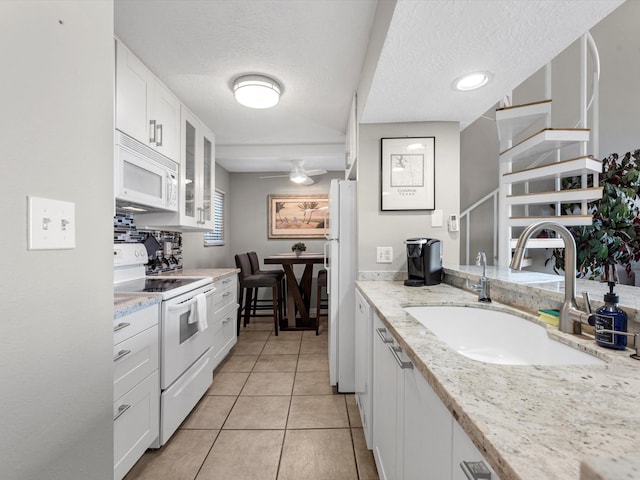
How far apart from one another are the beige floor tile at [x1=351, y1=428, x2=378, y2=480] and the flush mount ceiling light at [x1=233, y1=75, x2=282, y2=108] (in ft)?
7.78

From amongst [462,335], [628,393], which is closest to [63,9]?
[628,393]

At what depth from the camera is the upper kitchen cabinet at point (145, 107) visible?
178 cm

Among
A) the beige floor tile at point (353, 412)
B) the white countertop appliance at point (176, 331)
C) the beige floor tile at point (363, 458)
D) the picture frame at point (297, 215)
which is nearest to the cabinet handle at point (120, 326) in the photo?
the white countertop appliance at point (176, 331)

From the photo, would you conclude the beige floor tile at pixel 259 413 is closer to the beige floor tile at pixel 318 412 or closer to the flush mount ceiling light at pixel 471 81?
the beige floor tile at pixel 318 412

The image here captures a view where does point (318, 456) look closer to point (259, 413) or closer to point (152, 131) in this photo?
point (259, 413)

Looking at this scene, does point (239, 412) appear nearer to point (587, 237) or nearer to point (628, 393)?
point (628, 393)

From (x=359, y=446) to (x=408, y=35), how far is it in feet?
6.96

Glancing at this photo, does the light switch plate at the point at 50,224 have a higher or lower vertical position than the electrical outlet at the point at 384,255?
higher

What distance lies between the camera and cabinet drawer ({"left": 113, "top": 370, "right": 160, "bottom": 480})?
138 centimetres

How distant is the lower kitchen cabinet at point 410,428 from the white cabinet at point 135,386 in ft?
3.85

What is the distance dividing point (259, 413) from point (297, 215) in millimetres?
3298

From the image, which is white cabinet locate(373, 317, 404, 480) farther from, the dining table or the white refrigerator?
the dining table

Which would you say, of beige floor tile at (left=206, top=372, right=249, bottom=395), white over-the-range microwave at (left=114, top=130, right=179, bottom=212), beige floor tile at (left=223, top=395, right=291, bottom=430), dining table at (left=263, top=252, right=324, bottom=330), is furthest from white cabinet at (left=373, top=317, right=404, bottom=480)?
dining table at (left=263, top=252, right=324, bottom=330)

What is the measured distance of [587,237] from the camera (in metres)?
2.52
